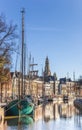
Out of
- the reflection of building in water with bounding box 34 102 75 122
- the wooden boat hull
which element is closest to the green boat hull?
the wooden boat hull

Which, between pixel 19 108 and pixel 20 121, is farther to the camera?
pixel 19 108

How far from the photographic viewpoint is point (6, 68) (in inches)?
1834

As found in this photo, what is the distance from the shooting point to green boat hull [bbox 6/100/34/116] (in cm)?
5875

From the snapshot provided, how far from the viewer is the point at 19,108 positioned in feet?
192

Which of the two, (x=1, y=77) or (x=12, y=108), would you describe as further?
(x=12, y=108)

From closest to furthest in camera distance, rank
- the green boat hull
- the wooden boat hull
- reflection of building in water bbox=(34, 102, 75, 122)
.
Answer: the wooden boat hull → the green boat hull → reflection of building in water bbox=(34, 102, 75, 122)

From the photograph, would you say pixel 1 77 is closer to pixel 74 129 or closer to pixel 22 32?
pixel 74 129

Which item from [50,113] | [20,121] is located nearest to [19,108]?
[20,121]

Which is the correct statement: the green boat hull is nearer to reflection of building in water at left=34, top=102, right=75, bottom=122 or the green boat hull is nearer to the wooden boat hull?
the wooden boat hull

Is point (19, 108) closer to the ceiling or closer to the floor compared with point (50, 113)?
closer to the ceiling

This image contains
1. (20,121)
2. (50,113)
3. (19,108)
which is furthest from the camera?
(50,113)

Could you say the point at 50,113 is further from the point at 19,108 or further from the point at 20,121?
the point at 20,121

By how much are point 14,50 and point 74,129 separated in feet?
32.9

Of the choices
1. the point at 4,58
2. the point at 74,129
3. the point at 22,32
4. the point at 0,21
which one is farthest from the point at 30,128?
the point at 22,32
